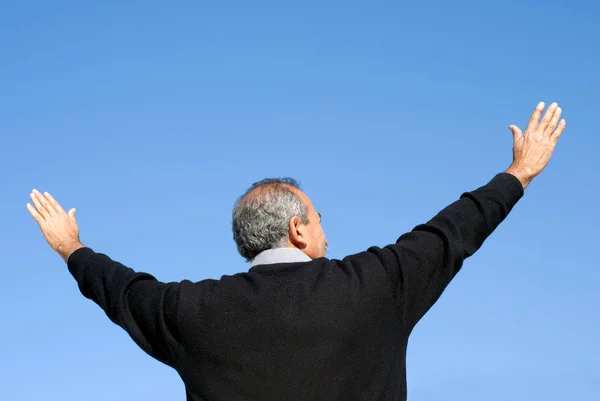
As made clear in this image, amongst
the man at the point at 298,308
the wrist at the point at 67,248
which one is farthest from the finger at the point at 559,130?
the wrist at the point at 67,248

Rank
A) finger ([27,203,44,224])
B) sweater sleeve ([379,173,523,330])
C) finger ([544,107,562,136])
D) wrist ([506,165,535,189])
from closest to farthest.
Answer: sweater sleeve ([379,173,523,330]), wrist ([506,165,535,189]), finger ([544,107,562,136]), finger ([27,203,44,224])

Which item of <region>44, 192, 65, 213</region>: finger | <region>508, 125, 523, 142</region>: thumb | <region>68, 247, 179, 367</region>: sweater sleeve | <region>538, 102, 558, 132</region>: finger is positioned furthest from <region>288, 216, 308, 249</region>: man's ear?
<region>44, 192, 65, 213</region>: finger

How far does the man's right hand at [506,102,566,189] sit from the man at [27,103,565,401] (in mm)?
287

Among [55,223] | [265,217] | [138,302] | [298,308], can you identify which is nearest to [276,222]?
[265,217]

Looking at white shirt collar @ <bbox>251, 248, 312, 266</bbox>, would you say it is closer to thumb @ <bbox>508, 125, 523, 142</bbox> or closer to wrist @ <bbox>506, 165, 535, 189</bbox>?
wrist @ <bbox>506, 165, 535, 189</bbox>

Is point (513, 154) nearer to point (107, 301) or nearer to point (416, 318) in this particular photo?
point (416, 318)

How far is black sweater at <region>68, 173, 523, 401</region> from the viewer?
4.65m

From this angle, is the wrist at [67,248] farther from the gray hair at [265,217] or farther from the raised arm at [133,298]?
the gray hair at [265,217]

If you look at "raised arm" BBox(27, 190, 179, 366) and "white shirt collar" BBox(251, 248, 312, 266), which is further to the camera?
"white shirt collar" BBox(251, 248, 312, 266)

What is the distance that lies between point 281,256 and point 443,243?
Answer: 1.02 m

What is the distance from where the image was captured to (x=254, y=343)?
470cm

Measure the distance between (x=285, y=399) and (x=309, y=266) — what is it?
81 cm

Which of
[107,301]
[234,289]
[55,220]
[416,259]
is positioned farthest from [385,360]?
[55,220]

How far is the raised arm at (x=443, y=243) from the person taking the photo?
4.78 meters
